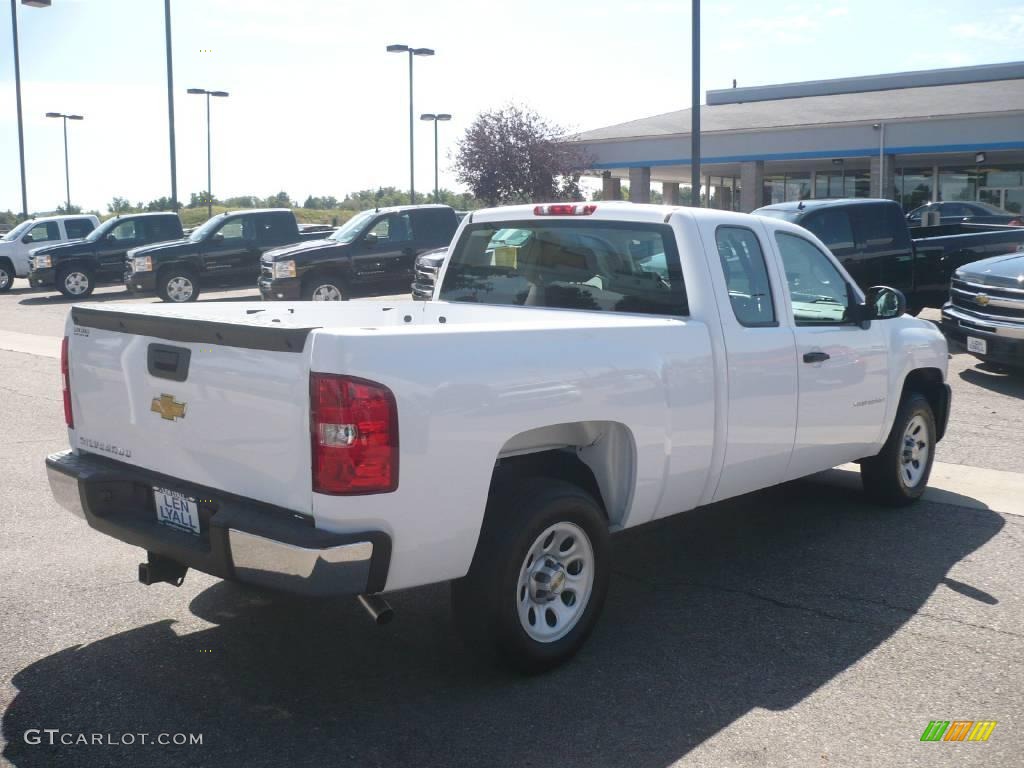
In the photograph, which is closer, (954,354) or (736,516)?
(736,516)

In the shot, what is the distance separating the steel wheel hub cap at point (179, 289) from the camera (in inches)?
883

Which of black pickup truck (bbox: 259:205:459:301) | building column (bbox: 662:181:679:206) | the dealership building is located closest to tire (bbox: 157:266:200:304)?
black pickup truck (bbox: 259:205:459:301)

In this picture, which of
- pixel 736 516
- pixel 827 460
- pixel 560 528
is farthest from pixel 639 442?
pixel 736 516

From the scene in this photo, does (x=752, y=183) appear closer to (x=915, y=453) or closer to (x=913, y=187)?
(x=913, y=187)

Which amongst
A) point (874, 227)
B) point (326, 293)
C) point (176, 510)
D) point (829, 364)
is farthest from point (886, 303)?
point (326, 293)

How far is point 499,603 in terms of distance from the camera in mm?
4066

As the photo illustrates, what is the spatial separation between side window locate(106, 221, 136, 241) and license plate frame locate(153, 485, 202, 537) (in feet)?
75.3

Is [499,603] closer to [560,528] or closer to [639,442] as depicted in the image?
[560,528]

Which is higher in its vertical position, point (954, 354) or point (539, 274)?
point (539, 274)

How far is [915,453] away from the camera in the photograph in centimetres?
698

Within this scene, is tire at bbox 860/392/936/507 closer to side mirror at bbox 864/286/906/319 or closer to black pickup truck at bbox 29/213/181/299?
side mirror at bbox 864/286/906/319

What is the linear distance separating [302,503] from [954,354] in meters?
12.2

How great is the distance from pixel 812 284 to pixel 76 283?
2239cm

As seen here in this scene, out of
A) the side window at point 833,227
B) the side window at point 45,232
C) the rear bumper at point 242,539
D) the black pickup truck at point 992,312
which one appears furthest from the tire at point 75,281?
the rear bumper at point 242,539
